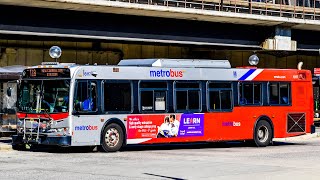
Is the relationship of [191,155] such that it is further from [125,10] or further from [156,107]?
[125,10]

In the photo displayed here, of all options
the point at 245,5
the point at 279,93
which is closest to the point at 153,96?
the point at 279,93

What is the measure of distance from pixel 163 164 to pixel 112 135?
5160 mm

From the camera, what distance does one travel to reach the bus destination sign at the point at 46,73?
22.2 metres

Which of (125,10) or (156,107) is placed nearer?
(156,107)

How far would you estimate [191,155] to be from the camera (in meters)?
21.5

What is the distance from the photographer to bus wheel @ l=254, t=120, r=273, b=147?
87.5 feet

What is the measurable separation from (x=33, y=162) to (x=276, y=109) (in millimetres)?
11480

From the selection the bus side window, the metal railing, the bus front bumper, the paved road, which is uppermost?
the metal railing

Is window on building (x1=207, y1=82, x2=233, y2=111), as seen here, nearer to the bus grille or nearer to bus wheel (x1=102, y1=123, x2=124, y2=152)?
the bus grille

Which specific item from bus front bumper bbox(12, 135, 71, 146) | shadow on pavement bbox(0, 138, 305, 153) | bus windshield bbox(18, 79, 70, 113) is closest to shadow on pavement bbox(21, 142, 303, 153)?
shadow on pavement bbox(0, 138, 305, 153)

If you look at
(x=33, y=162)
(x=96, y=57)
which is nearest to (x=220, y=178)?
(x=33, y=162)

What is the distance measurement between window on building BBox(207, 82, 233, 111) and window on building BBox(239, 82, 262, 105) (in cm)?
56

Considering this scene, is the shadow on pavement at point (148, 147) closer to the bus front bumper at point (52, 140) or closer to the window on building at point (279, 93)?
the bus front bumper at point (52, 140)

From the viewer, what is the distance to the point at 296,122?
90.8ft
